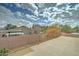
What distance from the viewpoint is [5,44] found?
1319 mm

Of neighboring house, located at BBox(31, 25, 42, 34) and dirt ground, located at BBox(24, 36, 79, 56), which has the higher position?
neighboring house, located at BBox(31, 25, 42, 34)

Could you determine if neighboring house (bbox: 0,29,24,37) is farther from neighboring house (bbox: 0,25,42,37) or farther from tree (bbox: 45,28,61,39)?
tree (bbox: 45,28,61,39)

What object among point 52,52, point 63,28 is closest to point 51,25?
point 63,28

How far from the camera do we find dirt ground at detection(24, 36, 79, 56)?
1.32 m

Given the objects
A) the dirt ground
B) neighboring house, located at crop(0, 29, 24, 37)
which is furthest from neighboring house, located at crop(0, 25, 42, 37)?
the dirt ground

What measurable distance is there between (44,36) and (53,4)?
278 mm

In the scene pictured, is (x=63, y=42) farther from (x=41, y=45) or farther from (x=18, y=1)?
(x=18, y=1)

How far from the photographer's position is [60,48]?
4.35 ft

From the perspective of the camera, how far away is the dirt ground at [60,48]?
51.8 inches

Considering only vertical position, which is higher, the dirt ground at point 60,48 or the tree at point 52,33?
the tree at point 52,33

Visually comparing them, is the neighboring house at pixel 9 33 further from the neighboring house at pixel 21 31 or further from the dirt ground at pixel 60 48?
the dirt ground at pixel 60 48

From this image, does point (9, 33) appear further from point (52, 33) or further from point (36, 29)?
point (52, 33)

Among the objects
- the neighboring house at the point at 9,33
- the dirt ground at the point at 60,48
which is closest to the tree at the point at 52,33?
the dirt ground at the point at 60,48

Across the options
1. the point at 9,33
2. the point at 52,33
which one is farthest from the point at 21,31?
the point at 52,33
